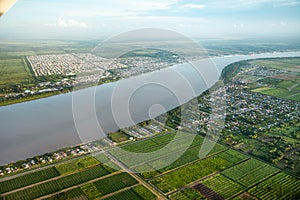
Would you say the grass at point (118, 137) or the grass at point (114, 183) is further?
the grass at point (118, 137)

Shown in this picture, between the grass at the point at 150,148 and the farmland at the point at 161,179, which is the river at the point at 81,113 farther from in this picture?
the farmland at the point at 161,179

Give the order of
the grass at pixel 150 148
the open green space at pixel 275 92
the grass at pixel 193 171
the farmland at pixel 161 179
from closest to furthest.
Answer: the farmland at pixel 161 179 < the grass at pixel 193 171 < the grass at pixel 150 148 < the open green space at pixel 275 92

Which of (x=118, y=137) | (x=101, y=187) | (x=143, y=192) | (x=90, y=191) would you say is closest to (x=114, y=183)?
(x=101, y=187)

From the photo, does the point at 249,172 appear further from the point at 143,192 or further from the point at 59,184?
the point at 59,184

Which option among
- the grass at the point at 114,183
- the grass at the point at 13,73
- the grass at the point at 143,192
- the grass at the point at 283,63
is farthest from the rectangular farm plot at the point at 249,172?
the grass at the point at 283,63

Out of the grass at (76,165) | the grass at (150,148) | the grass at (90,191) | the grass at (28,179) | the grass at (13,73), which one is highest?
the grass at (13,73)

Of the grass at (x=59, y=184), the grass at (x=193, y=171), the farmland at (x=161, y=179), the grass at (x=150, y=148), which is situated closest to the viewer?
the grass at (x=59, y=184)

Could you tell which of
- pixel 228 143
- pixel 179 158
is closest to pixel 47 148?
pixel 179 158
